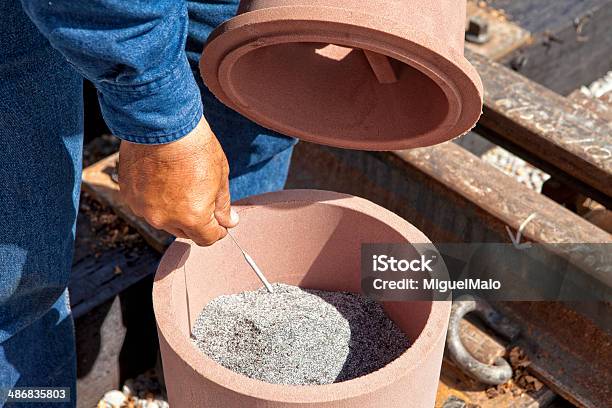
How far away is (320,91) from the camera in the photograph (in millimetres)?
2016

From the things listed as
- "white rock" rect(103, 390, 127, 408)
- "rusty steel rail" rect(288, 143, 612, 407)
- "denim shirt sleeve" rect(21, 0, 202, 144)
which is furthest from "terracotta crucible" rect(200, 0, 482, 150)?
"white rock" rect(103, 390, 127, 408)

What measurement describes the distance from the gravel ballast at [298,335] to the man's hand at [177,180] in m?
0.30

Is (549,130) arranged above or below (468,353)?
above

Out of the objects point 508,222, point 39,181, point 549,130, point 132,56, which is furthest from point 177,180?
point 549,130

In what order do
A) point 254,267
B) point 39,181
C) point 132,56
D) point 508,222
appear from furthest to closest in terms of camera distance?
point 508,222 < point 254,267 < point 39,181 < point 132,56

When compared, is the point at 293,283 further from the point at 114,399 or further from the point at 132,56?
the point at 132,56

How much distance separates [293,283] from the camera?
7.11ft

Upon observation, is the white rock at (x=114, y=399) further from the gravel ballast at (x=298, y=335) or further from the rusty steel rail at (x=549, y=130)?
the rusty steel rail at (x=549, y=130)

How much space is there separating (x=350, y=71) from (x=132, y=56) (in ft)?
2.43

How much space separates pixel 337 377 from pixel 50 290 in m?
0.67

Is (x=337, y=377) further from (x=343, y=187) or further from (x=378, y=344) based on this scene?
(x=343, y=187)

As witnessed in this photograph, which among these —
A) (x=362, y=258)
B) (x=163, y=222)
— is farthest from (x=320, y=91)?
(x=163, y=222)

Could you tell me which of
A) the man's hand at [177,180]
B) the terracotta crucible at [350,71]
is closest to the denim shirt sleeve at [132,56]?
the man's hand at [177,180]

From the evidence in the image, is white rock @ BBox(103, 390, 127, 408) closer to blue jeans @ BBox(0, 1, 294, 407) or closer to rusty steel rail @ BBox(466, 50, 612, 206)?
blue jeans @ BBox(0, 1, 294, 407)
